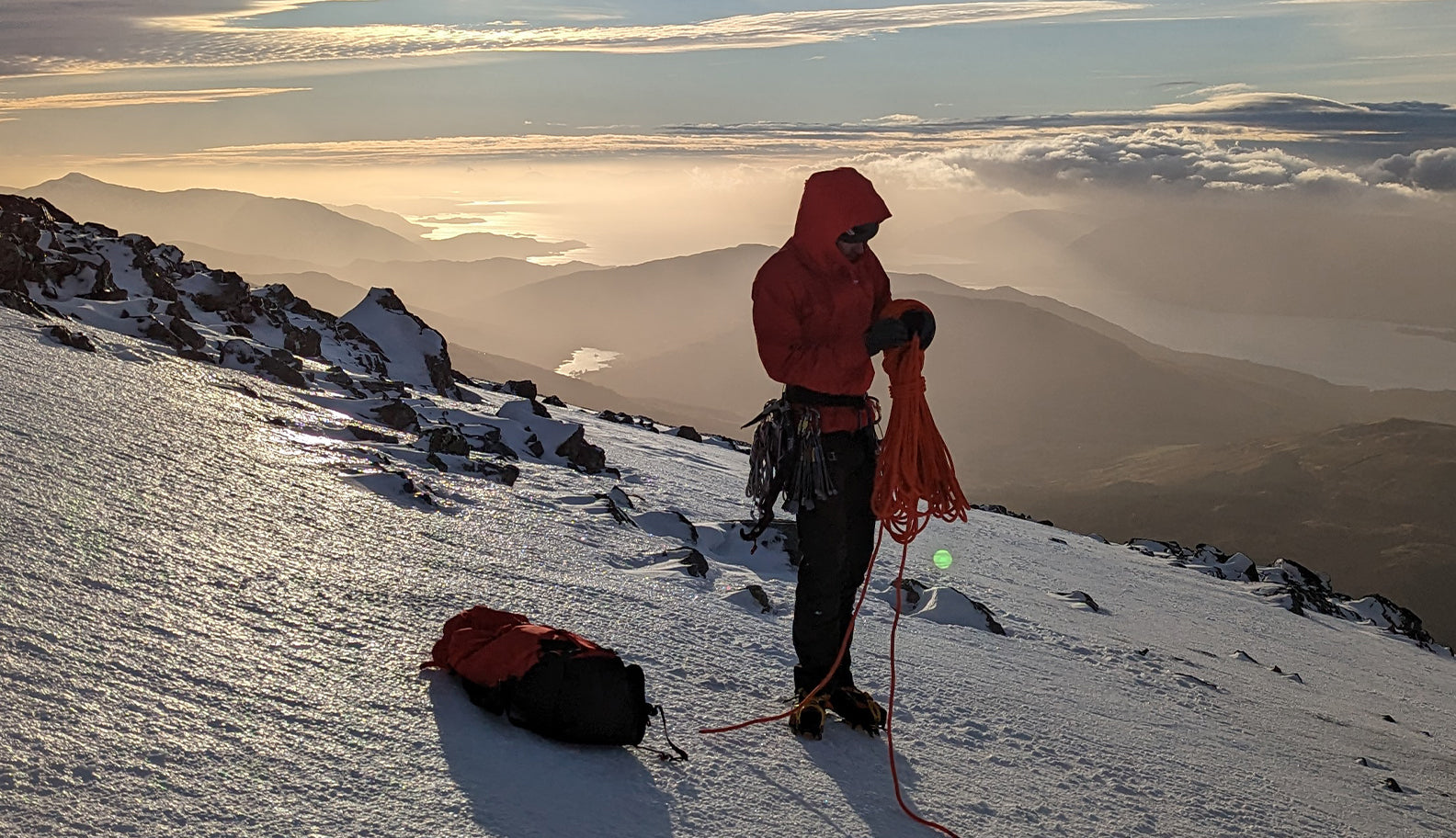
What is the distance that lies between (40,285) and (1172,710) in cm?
1194

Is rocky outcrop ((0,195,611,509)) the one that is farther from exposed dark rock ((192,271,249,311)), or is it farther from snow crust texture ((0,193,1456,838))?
snow crust texture ((0,193,1456,838))

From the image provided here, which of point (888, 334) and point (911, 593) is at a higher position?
point (888, 334)

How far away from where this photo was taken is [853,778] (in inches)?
154

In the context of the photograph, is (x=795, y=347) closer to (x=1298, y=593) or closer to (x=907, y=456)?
(x=907, y=456)

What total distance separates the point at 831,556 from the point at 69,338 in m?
6.69

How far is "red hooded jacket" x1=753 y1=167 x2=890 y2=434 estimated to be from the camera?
4.41 m

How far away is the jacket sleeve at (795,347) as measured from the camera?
4418 mm

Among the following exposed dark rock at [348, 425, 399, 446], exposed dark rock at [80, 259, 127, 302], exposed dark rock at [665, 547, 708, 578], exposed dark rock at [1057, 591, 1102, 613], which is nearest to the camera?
exposed dark rock at [665, 547, 708, 578]

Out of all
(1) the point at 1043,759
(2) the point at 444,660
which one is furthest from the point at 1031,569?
(2) the point at 444,660

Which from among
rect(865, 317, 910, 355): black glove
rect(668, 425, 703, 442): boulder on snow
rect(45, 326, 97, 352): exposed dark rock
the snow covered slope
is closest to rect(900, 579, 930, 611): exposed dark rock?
the snow covered slope

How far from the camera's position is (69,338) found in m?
7.95

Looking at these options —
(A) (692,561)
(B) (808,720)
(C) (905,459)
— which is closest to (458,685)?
(B) (808,720)

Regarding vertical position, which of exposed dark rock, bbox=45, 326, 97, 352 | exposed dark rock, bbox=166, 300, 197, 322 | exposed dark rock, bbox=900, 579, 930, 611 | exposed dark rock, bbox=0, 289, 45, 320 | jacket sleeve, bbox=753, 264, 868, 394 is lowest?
exposed dark rock, bbox=900, 579, 930, 611

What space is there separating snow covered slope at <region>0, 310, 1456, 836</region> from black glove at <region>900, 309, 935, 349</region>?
1733 mm
